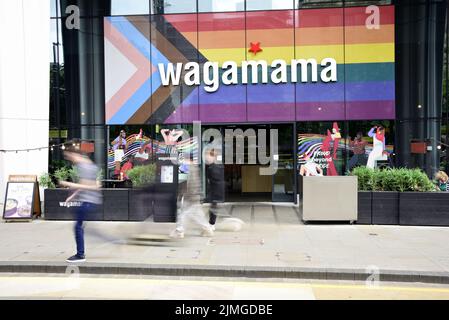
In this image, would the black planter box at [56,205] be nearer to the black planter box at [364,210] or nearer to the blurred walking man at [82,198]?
the blurred walking man at [82,198]

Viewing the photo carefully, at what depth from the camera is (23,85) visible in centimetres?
1384

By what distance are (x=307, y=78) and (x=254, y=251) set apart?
8651 millimetres

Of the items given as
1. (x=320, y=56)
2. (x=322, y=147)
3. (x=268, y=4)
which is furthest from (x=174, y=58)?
(x=322, y=147)

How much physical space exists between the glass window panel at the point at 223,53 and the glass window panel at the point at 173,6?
0.48 metres

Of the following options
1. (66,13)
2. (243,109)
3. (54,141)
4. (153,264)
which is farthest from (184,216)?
(66,13)

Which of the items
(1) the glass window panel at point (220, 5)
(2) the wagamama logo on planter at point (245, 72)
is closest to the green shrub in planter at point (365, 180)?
(2) the wagamama logo on planter at point (245, 72)

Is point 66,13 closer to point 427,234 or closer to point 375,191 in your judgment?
point 375,191

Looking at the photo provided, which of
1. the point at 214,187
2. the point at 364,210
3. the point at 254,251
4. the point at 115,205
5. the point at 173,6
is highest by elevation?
the point at 173,6

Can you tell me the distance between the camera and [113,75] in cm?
1631

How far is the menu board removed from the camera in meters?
11.2

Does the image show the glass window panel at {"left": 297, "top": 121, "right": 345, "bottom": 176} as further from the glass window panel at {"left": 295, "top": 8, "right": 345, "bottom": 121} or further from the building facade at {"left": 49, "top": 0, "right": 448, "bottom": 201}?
the glass window panel at {"left": 295, "top": 8, "right": 345, "bottom": 121}

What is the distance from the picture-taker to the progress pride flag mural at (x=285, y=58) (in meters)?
15.3

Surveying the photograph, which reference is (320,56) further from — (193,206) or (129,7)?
(193,206)

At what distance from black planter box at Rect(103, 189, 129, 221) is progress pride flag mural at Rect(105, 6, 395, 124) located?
5172mm
